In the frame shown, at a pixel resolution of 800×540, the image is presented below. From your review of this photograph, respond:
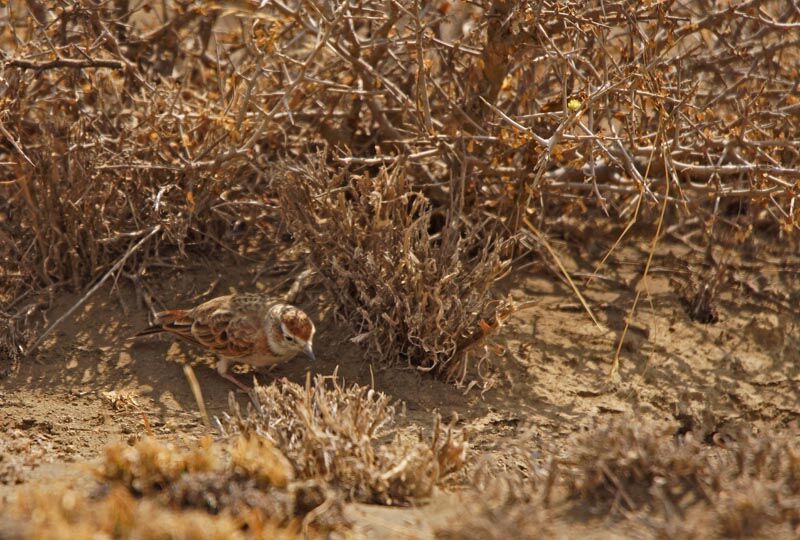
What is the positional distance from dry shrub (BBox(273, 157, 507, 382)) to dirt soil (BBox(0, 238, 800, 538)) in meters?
0.19

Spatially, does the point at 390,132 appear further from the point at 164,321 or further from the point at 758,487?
the point at 758,487

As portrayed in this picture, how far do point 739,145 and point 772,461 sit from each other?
100 inches

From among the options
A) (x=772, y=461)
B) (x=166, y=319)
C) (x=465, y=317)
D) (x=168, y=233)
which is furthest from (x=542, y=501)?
(x=168, y=233)

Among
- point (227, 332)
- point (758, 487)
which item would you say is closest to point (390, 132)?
point (227, 332)

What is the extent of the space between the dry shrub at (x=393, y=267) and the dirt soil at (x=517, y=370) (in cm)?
19

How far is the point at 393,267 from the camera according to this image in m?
6.02

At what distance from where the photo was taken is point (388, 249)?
6062mm

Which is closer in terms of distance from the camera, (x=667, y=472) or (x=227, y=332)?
(x=667, y=472)

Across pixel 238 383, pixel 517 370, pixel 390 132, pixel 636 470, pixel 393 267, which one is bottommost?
pixel 238 383

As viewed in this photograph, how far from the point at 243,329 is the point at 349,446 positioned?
140 centimetres

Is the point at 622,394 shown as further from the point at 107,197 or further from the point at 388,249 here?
the point at 107,197

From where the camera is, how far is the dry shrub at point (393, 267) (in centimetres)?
598

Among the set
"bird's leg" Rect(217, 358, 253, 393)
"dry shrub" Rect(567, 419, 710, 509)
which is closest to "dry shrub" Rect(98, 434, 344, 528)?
"dry shrub" Rect(567, 419, 710, 509)

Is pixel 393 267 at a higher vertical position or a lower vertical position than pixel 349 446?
higher
